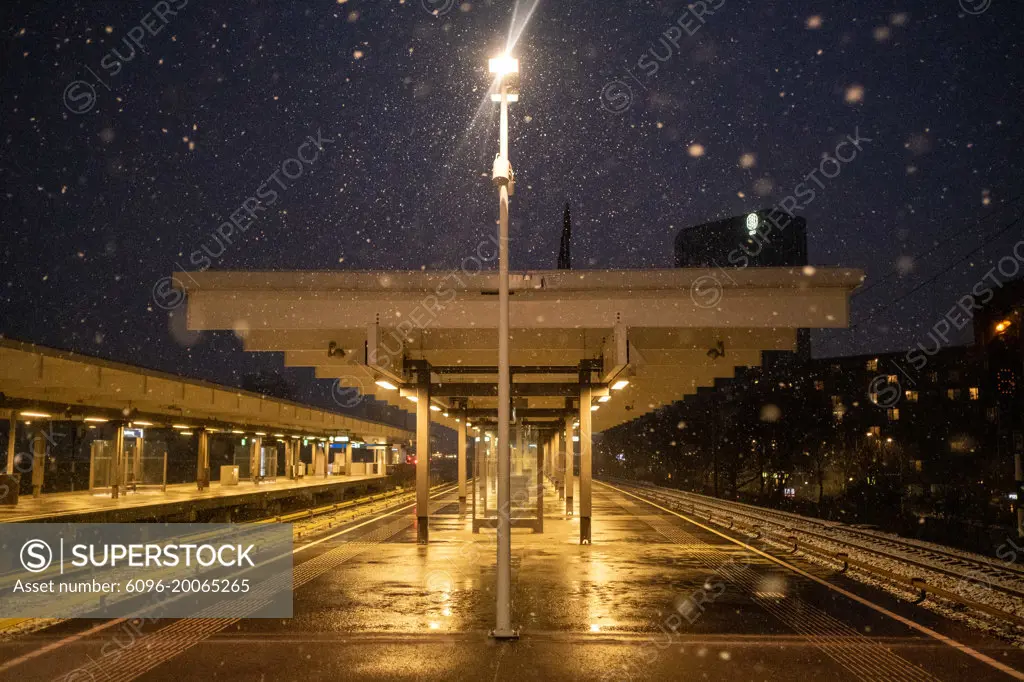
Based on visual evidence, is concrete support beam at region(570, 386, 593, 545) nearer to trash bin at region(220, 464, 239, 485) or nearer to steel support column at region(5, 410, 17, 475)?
steel support column at region(5, 410, 17, 475)

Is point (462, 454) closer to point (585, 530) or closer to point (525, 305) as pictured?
point (585, 530)

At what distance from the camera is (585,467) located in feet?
70.1

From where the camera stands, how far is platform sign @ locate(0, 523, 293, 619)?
11.9 m

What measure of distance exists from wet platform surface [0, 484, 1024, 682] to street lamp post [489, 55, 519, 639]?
45 cm

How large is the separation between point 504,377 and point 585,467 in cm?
1158

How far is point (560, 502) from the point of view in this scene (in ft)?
135

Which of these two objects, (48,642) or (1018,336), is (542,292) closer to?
(48,642)

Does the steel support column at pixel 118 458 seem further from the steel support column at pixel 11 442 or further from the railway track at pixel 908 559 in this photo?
the railway track at pixel 908 559

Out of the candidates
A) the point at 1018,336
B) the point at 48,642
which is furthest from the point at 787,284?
the point at 48,642

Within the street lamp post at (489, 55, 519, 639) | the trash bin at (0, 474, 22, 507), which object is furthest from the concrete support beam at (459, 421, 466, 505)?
the street lamp post at (489, 55, 519, 639)

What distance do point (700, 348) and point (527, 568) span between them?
705 centimetres

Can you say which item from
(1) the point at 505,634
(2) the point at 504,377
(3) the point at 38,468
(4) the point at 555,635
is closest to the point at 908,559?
(4) the point at 555,635

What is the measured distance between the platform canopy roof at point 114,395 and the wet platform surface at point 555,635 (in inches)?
478

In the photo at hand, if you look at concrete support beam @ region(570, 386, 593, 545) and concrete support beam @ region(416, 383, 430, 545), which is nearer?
concrete support beam @ region(416, 383, 430, 545)
